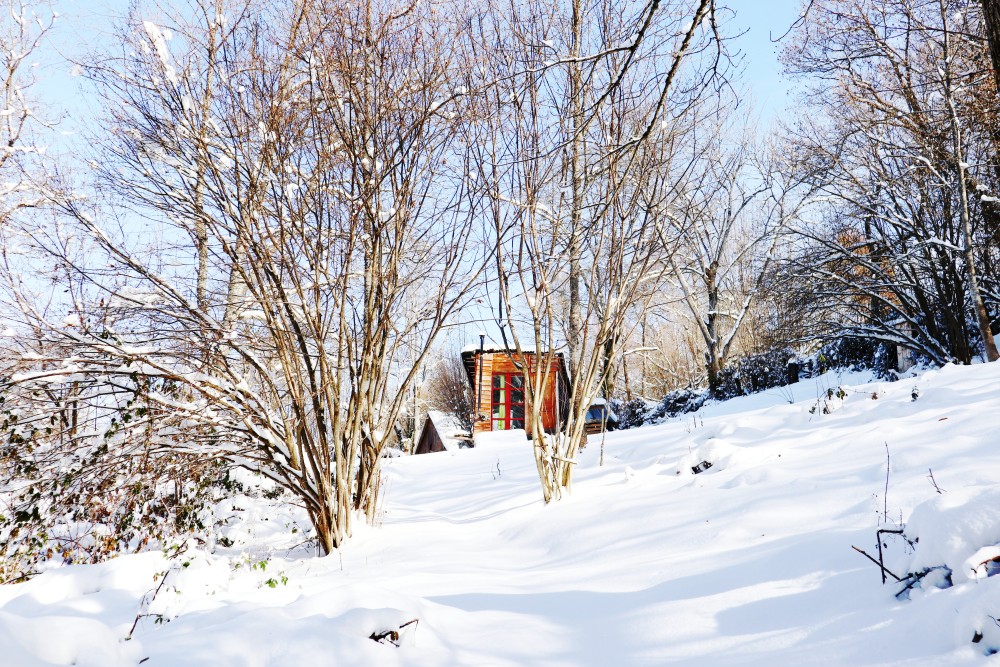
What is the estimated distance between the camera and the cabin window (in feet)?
60.4

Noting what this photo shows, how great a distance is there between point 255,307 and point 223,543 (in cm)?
249

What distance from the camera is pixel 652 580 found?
282cm

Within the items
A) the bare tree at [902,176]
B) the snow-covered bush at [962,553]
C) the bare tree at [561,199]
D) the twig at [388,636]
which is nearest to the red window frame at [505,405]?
the bare tree at [902,176]

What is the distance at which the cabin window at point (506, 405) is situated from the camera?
725 inches

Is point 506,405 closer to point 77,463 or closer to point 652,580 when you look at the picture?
point 77,463

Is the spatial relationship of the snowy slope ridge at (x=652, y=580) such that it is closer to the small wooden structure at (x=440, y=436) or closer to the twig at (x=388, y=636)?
the twig at (x=388, y=636)

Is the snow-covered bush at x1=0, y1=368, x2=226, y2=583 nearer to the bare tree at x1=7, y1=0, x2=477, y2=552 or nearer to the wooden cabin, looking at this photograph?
the bare tree at x1=7, y1=0, x2=477, y2=552

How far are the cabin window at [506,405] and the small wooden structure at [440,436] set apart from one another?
113 centimetres

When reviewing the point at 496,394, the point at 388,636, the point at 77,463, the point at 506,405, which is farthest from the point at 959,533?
the point at 496,394

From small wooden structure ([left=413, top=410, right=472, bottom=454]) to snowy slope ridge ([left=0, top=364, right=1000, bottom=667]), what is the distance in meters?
8.50

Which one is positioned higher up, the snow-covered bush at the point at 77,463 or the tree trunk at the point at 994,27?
the tree trunk at the point at 994,27

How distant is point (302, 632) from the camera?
213 cm

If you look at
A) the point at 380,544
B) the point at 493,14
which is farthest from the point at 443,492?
the point at 493,14

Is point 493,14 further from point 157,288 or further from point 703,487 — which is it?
point 703,487
